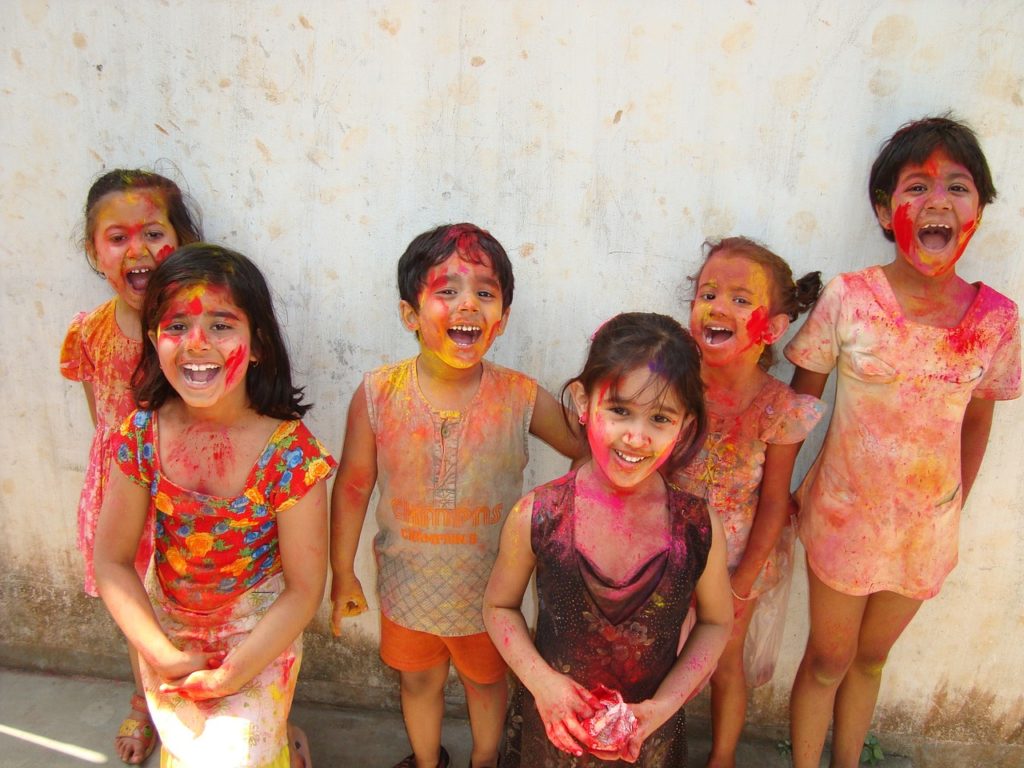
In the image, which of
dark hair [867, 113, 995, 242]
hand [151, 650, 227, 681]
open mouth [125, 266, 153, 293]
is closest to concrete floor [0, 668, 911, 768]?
hand [151, 650, 227, 681]

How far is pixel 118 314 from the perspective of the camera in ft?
8.07

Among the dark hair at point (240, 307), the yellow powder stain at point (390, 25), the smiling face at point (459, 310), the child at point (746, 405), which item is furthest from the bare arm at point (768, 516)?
the yellow powder stain at point (390, 25)

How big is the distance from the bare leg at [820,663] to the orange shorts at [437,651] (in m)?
0.94

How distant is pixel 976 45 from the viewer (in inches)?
88.7

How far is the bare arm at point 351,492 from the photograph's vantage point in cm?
220

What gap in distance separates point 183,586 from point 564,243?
148cm

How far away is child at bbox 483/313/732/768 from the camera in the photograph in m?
1.78

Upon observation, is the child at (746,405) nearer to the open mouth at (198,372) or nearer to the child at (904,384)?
the child at (904,384)

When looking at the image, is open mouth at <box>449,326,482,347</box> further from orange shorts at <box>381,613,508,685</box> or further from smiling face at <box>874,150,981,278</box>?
smiling face at <box>874,150,981,278</box>

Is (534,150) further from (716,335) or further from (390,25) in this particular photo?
(716,335)

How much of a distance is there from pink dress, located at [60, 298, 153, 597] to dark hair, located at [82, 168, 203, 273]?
21 cm

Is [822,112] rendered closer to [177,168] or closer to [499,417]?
[499,417]

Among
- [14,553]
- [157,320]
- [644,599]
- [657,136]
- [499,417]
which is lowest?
[14,553]

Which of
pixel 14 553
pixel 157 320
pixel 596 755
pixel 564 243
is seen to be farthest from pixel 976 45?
pixel 14 553
